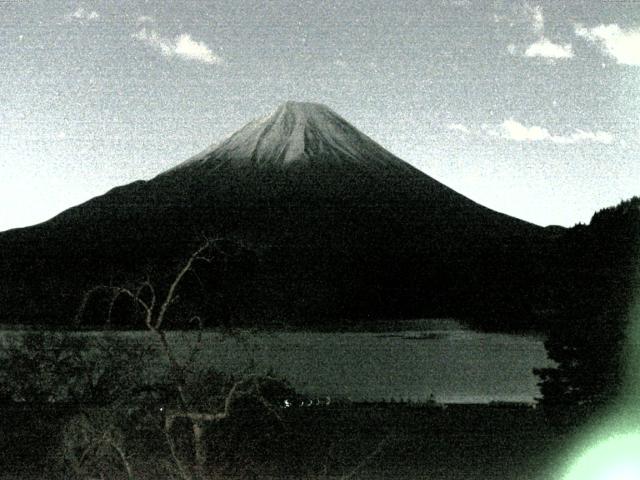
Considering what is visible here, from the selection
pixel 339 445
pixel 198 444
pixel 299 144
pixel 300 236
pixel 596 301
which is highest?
pixel 299 144

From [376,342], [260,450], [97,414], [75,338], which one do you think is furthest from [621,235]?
[376,342]

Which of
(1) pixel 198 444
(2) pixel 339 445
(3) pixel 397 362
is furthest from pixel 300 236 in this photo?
(1) pixel 198 444

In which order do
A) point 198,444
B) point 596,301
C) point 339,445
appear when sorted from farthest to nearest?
point 339,445, point 596,301, point 198,444

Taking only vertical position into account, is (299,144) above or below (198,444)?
above

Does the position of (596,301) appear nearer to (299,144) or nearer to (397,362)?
(397,362)

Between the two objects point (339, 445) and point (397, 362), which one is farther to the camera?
point (397, 362)

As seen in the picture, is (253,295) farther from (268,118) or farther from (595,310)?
(595,310)
